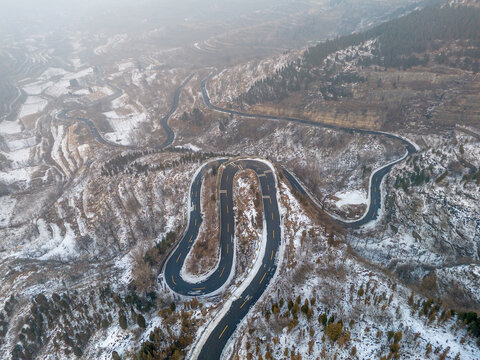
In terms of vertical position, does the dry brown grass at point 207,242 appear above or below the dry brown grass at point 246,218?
below

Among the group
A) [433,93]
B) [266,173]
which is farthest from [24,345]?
[433,93]

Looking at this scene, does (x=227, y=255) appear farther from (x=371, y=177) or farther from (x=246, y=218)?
(x=371, y=177)

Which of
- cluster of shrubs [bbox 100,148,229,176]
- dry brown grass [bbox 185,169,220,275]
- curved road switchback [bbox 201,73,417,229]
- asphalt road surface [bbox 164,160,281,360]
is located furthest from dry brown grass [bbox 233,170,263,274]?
cluster of shrubs [bbox 100,148,229,176]

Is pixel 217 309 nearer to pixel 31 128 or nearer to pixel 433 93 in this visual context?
pixel 433 93

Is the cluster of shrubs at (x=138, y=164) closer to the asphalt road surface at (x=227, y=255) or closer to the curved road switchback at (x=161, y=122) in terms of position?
the asphalt road surface at (x=227, y=255)

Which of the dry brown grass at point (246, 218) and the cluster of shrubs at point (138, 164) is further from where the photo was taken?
the cluster of shrubs at point (138, 164)

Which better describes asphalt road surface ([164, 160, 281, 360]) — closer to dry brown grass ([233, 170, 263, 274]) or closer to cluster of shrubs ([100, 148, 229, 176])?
dry brown grass ([233, 170, 263, 274])

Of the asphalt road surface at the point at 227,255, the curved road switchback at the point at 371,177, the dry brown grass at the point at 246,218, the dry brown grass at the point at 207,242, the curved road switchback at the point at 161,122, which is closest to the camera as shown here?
the asphalt road surface at the point at 227,255

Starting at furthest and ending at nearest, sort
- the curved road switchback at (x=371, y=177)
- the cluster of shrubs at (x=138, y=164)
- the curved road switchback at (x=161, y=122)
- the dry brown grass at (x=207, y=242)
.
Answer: the curved road switchback at (x=161, y=122) → the cluster of shrubs at (x=138, y=164) → the curved road switchback at (x=371, y=177) → the dry brown grass at (x=207, y=242)

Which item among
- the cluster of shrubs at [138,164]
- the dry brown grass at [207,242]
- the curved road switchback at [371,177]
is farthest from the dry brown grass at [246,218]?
the cluster of shrubs at [138,164]
